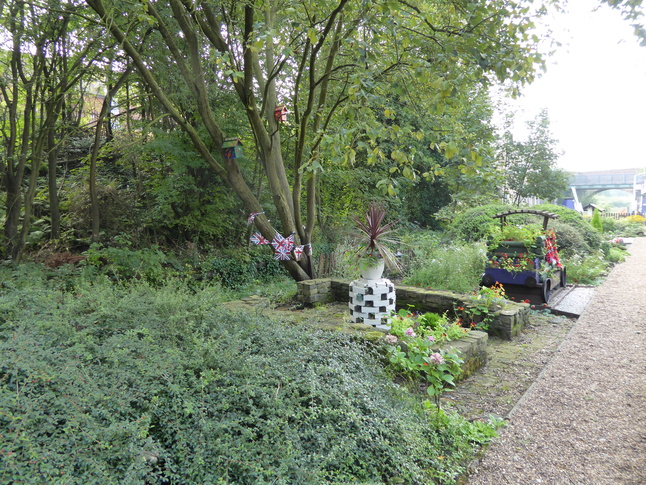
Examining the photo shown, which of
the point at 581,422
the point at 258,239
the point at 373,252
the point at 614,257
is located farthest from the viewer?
the point at 614,257

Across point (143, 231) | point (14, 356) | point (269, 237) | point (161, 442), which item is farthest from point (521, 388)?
point (143, 231)

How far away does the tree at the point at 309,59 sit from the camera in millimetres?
3641

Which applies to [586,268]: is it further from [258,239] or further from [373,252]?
[258,239]

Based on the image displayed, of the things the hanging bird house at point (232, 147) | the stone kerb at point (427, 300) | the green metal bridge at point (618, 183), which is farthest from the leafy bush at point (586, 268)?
the green metal bridge at point (618, 183)

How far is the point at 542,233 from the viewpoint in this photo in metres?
6.73

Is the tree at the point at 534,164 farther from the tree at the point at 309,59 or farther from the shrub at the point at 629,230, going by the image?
the tree at the point at 309,59

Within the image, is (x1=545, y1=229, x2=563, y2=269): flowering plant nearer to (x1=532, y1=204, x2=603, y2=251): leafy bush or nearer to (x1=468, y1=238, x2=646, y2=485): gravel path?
(x1=468, y1=238, x2=646, y2=485): gravel path

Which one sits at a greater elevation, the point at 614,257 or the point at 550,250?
the point at 550,250

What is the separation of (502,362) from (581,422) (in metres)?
1.29

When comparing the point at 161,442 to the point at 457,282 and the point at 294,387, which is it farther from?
the point at 457,282

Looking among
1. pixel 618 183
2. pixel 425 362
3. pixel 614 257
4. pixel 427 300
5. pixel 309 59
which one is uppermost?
pixel 309 59

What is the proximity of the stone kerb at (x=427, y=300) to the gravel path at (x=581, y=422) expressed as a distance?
614 millimetres

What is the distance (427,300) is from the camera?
5.79 metres

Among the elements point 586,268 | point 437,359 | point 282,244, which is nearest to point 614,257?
point 586,268
